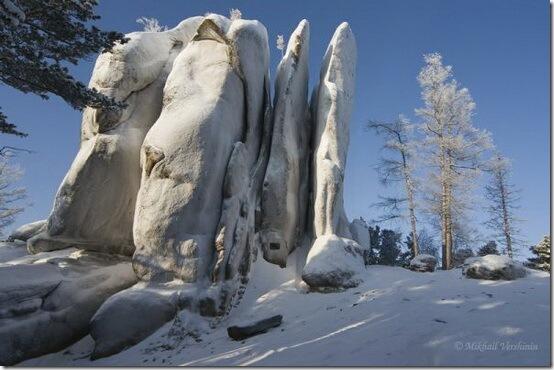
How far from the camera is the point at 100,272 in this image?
10875mm

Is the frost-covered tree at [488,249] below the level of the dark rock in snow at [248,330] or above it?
above

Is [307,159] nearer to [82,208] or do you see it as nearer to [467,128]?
[82,208]

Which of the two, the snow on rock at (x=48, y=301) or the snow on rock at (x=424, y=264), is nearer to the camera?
the snow on rock at (x=48, y=301)

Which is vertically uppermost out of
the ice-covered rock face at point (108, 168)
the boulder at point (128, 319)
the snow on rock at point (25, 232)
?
the ice-covered rock face at point (108, 168)

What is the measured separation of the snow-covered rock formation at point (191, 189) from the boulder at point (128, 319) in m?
0.03

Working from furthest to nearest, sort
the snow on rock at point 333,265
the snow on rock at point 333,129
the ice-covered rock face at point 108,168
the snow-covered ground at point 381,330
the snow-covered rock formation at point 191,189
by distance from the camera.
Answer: the snow on rock at point 333,129, the ice-covered rock face at point 108,168, the snow on rock at point 333,265, the snow-covered rock formation at point 191,189, the snow-covered ground at point 381,330

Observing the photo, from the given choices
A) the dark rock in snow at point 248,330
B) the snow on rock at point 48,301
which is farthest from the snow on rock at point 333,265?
the snow on rock at point 48,301

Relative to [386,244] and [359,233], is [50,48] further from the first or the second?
[386,244]

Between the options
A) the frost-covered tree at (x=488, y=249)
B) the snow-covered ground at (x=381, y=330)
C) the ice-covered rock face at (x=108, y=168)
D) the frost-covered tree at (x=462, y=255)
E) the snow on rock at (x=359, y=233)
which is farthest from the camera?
the frost-covered tree at (x=488, y=249)

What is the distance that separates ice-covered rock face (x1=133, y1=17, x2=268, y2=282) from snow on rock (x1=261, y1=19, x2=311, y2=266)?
0.99 metres

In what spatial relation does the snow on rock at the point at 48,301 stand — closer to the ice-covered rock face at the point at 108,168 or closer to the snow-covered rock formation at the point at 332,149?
the ice-covered rock face at the point at 108,168

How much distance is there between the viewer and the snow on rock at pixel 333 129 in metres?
13.1

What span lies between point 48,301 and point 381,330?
7933 mm

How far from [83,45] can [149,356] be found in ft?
22.6
